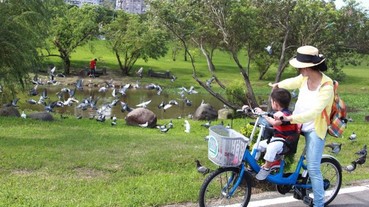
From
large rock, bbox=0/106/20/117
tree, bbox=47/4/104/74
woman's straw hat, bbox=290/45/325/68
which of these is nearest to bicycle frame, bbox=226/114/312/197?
woman's straw hat, bbox=290/45/325/68

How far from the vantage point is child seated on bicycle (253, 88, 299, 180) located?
4.59 metres

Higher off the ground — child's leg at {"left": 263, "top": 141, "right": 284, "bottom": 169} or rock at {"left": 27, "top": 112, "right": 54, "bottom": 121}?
child's leg at {"left": 263, "top": 141, "right": 284, "bottom": 169}

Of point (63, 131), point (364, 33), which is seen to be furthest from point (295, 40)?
point (63, 131)

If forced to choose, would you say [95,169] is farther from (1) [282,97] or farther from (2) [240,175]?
(1) [282,97]

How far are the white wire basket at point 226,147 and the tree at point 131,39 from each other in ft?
106

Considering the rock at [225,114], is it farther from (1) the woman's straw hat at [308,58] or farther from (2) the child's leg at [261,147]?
(1) the woman's straw hat at [308,58]

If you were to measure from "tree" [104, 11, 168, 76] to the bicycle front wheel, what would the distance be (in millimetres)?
31863

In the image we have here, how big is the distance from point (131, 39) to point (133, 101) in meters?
12.8

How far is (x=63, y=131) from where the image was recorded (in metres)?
11.2

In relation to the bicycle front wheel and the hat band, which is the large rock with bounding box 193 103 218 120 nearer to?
the bicycle front wheel

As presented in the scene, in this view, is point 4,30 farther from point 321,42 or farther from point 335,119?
point 321,42

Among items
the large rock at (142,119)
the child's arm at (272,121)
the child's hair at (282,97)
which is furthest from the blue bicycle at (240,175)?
the large rock at (142,119)

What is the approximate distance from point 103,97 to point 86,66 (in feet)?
47.4

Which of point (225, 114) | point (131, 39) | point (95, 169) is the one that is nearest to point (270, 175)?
point (95, 169)
